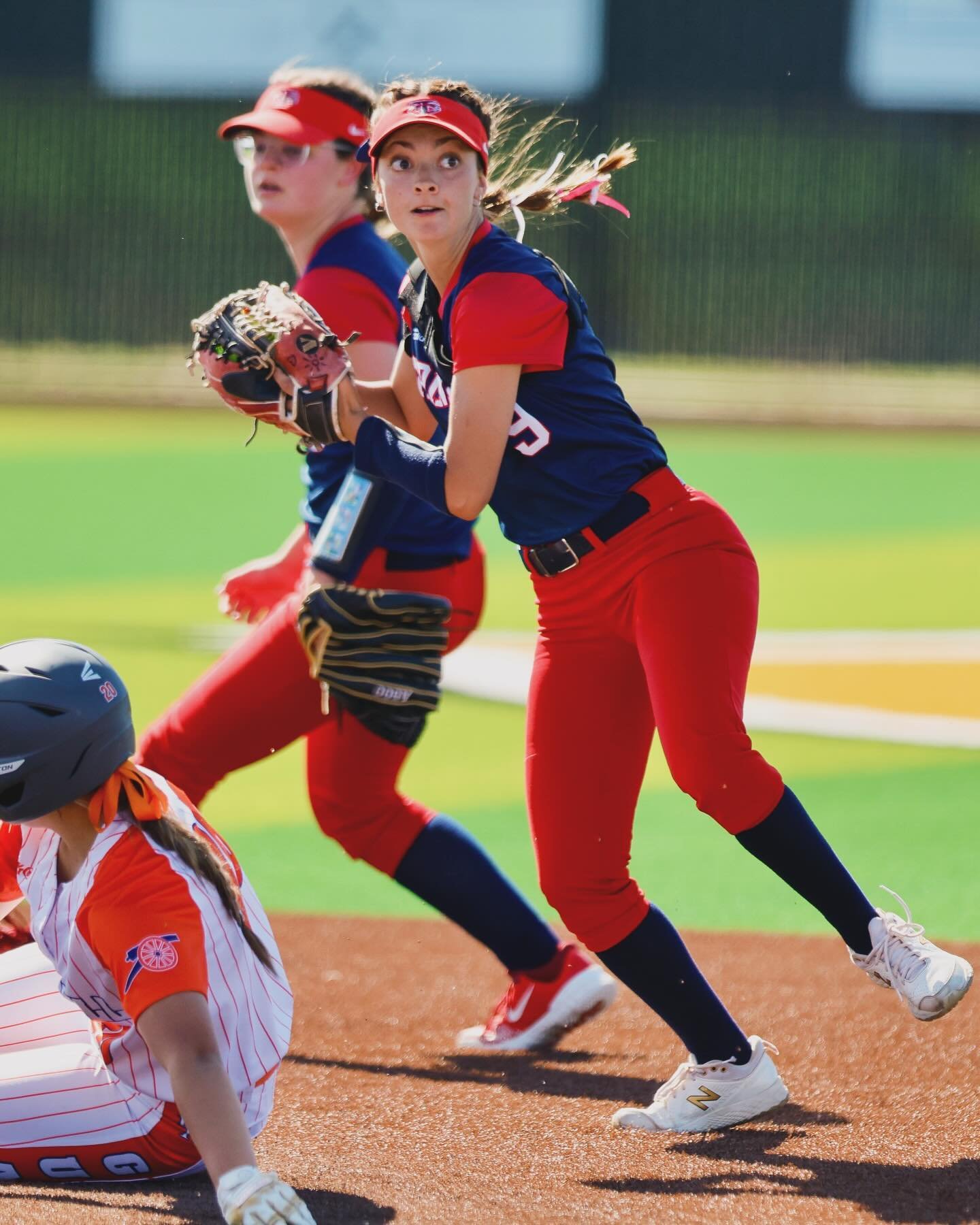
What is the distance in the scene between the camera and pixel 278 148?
4.68m

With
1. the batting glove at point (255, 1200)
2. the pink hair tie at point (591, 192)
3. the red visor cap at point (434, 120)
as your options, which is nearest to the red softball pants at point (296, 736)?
the pink hair tie at point (591, 192)

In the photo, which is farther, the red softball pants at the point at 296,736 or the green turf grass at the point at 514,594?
the green turf grass at the point at 514,594

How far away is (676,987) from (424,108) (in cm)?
185

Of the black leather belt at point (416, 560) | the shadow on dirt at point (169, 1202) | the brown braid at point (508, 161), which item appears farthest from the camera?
the black leather belt at point (416, 560)

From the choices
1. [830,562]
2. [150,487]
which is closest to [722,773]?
[830,562]

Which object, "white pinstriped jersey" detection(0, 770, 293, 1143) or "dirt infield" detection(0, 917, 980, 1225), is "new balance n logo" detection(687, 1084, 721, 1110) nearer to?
"dirt infield" detection(0, 917, 980, 1225)

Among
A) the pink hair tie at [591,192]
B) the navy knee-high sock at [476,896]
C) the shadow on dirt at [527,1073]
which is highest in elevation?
the pink hair tie at [591,192]

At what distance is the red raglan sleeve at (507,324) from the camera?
11.2 ft

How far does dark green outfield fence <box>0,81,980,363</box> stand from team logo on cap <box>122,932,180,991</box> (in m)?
24.2

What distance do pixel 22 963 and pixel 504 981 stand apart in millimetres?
1846

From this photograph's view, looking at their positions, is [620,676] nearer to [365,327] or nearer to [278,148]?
[365,327]

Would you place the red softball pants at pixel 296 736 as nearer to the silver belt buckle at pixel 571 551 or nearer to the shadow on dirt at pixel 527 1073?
the shadow on dirt at pixel 527 1073

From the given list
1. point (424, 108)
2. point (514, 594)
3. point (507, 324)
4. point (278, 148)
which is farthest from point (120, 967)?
point (514, 594)

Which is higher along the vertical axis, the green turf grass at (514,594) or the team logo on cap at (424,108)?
the team logo on cap at (424,108)
